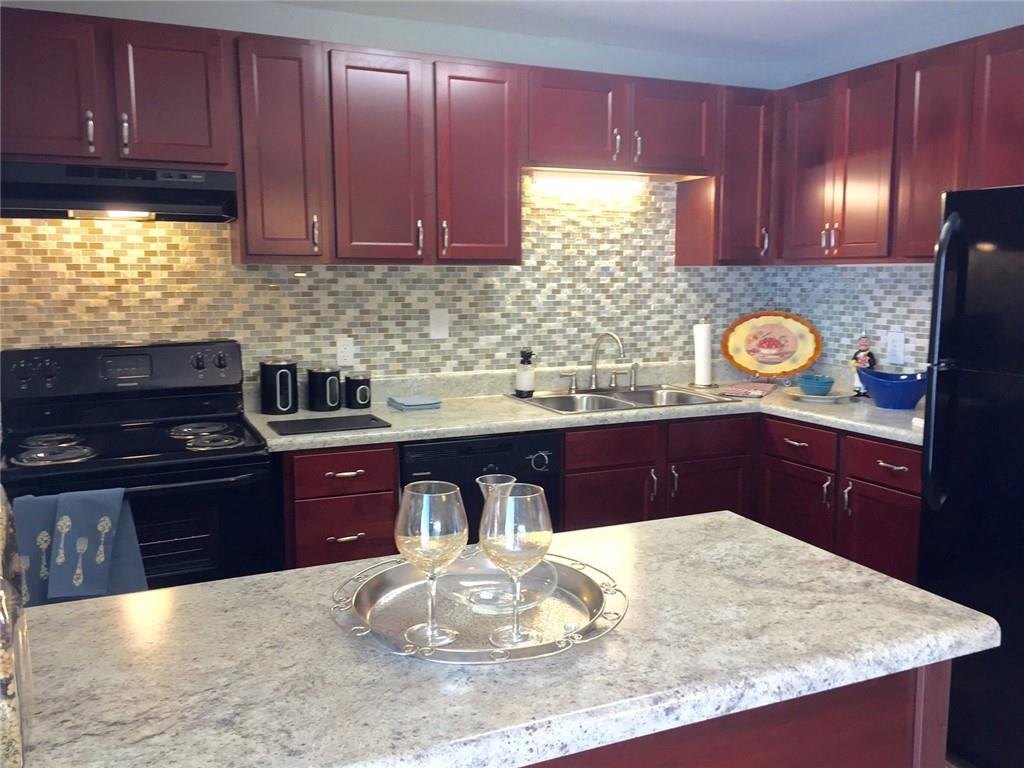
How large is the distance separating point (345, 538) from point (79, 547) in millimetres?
793

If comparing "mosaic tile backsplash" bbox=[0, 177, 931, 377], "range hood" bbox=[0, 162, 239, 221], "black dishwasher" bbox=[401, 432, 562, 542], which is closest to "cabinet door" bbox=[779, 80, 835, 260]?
"mosaic tile backsplash" bbox=[0, 177, 931, 377]

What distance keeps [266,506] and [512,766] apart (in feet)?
6.17

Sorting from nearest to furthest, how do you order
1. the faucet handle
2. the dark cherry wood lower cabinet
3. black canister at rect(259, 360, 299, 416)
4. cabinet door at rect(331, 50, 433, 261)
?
the dark cherry wood lower cabinet < cabinet door at rect(331, 50, 433, 261) < black canister at rect(259, 360, 299, 416) < the faucet handle

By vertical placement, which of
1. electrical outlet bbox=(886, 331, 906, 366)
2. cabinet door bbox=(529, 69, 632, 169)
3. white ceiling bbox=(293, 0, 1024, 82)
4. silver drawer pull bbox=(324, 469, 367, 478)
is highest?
white ceiling bbox=(293, 0, 1024, 82)

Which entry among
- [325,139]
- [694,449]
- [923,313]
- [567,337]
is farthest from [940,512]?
[325,139]

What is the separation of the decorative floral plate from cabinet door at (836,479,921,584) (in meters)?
0.86

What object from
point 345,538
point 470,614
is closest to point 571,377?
point 345,538

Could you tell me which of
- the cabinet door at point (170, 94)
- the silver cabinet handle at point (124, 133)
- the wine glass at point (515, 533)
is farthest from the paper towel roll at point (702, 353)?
the wine glass at point (515, 533)

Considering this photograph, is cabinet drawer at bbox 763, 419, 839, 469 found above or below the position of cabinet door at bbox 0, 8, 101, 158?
below

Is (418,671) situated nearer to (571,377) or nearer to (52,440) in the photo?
(52,440)

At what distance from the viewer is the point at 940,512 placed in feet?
8.04

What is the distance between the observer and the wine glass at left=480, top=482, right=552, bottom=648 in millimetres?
1062

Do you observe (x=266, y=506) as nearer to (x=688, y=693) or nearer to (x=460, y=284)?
(x=460, y=284)

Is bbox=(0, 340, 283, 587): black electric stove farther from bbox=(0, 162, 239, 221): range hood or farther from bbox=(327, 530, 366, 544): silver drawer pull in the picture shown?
bbox=(0, 162, 239, 221): range hood
